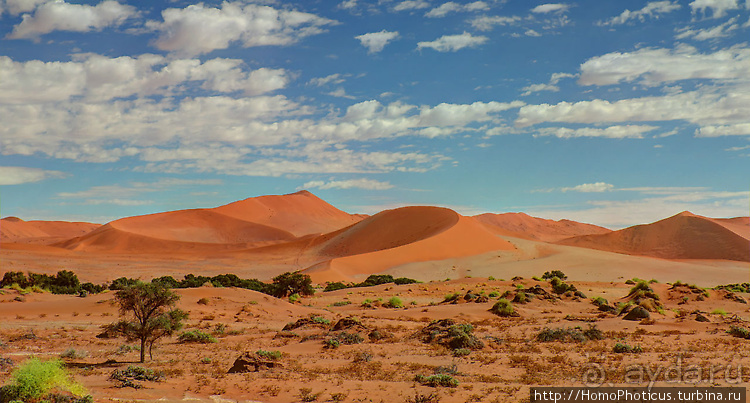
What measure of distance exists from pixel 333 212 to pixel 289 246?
69.7 m

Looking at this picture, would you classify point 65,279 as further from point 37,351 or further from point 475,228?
point 475,228

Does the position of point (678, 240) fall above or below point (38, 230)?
below

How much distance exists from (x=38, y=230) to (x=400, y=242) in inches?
5160

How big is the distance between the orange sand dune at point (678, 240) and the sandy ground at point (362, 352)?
63.5 meters

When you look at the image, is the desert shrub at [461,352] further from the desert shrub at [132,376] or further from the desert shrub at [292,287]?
the desert shrub at [292,287]

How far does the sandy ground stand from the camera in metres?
12.1

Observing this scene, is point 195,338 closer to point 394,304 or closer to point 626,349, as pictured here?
point 626,349

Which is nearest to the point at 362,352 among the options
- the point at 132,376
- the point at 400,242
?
the point at 132,376

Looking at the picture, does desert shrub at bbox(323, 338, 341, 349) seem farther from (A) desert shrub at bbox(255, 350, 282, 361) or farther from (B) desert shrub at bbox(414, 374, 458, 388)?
(B) desert shrub at bbox(414, 374, 458, 388)

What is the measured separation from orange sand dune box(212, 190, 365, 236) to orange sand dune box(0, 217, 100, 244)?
146 ft

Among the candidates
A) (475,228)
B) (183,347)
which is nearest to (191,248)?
(475,228)

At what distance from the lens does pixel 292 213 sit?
145000mm

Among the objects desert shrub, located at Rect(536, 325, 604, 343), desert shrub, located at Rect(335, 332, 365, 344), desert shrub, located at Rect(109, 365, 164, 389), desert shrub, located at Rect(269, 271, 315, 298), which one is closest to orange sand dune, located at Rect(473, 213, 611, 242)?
→ desert shrub, located at Rect(269, 271, 315, 298)

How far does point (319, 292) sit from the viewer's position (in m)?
43.1
